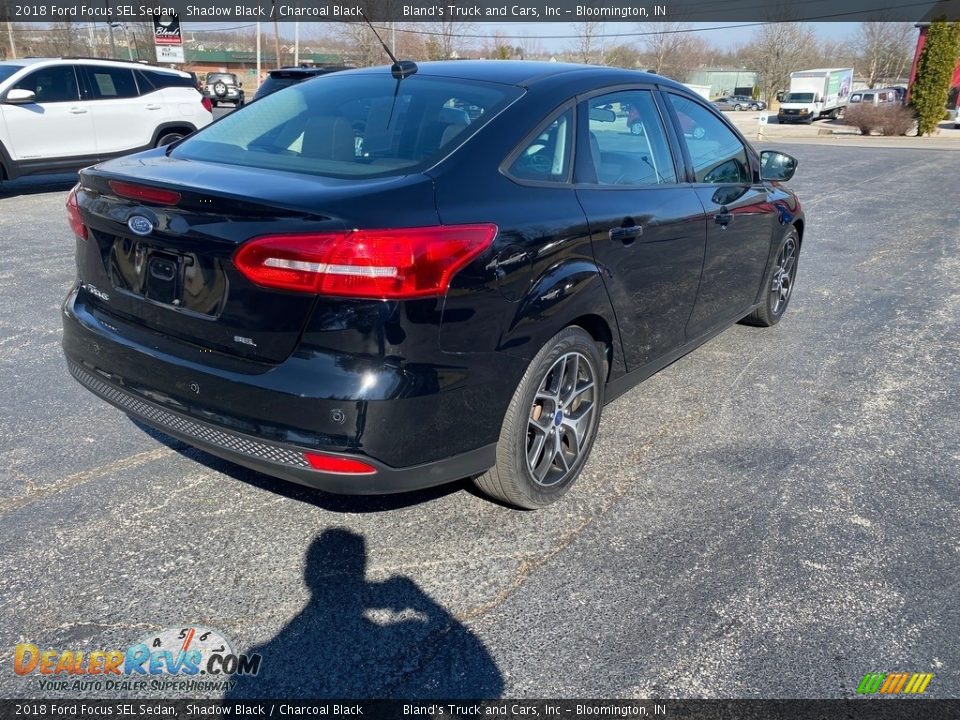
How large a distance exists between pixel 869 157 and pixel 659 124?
63.6 feet

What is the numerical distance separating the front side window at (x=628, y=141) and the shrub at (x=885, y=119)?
104 feet

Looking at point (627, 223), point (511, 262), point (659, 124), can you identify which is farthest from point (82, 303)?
point (659, 124)

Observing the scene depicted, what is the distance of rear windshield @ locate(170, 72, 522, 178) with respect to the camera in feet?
9.12

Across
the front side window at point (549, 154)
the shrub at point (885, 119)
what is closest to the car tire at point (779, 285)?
the front side window at point (549, 154)

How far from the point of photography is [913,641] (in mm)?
2436

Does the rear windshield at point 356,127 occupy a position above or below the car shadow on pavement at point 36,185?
above

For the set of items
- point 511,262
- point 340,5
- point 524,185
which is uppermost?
point 340,5

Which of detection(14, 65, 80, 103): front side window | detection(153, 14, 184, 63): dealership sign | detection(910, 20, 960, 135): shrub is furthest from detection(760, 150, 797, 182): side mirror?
detection(910, 20, 960, 135): shrub

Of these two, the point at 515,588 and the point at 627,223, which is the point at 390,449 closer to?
the point at 515,588

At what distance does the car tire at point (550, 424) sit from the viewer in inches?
110

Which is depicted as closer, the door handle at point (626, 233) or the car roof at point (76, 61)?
the door handle at point (626, 233)

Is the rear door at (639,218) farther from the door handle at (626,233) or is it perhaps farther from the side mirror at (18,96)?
the side mirror at (18,96)

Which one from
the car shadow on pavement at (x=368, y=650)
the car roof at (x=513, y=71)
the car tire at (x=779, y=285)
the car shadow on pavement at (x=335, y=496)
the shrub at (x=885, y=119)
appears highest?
the car roof at (x=513, y=71)

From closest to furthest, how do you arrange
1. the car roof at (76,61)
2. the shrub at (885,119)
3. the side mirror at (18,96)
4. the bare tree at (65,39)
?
the side mirror at (18,96), the car roof at (76,61), the shrub at (885,119), the bare tree at (65,39)
